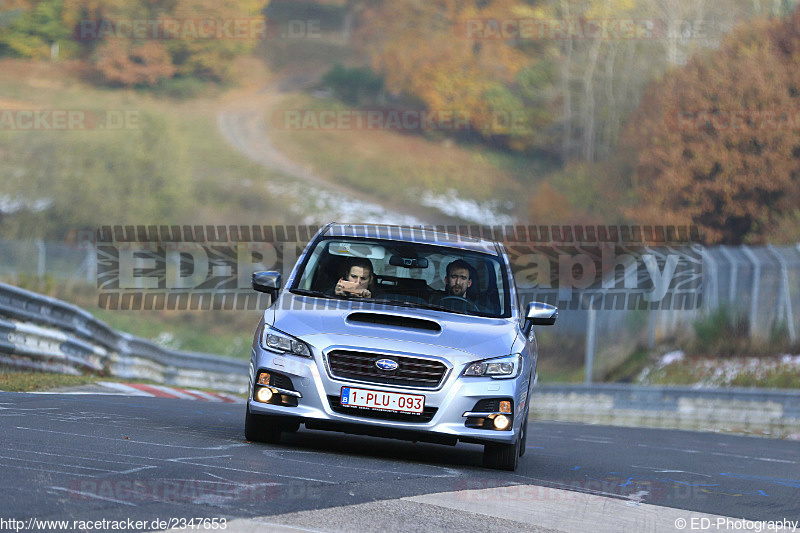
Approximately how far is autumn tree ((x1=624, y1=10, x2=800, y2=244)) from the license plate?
3540cm

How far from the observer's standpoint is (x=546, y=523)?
295 inches

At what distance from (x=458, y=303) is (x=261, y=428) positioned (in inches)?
76.8

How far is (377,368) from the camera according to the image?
9.35m

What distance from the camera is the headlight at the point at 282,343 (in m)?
9.41

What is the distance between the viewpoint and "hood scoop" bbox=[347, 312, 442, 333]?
31.8 ft

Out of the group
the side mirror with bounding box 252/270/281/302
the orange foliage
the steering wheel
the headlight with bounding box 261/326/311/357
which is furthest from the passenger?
the orange foliage

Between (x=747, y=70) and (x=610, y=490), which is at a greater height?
(x=747, y=70)

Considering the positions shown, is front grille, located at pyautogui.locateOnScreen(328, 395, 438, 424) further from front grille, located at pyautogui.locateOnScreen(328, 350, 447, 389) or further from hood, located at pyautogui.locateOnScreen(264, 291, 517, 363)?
hood, located at pyautogui.locateOnScreen(264, 291, 517, 363)

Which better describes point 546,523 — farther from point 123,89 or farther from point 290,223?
point 123,89

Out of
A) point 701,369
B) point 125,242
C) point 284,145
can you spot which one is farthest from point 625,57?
point 701,369

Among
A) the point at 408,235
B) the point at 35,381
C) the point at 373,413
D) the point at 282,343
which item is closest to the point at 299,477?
the point at 373,413

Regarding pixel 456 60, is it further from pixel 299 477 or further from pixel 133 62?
pixel 299 477

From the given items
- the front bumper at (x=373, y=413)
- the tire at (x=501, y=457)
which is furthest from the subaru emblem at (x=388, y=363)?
the tire at (x=501, y=457)

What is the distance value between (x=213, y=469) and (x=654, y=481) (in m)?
4.27
